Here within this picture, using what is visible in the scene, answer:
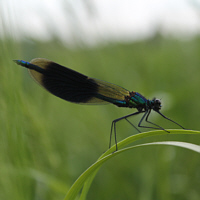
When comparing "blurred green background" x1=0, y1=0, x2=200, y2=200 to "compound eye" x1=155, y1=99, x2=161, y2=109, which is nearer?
"blurred green background" x1=0, y1=0, x2=200, y2=200

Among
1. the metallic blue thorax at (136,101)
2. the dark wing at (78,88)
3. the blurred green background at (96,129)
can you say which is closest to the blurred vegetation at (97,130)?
the blurred green background at (96,129)

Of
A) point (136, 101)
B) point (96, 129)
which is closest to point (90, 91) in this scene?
point (136, 101)

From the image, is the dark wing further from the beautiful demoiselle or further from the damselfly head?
the damselfly head

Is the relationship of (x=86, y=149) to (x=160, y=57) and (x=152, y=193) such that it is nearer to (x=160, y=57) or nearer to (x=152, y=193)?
(x=152, y=193)

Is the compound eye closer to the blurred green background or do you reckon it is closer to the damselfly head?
the damselfly head

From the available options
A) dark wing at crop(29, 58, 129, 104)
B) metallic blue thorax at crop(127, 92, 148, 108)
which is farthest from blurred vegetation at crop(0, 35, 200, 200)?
metallic blue thorax at crop(127, 92, 148, 108)

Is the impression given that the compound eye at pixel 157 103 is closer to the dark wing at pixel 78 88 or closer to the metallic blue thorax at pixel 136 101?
the metallic blue thorax at pixel 136 101

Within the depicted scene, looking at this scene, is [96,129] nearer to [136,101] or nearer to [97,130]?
[97,130]

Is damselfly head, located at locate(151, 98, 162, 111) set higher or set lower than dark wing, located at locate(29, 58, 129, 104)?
lower
